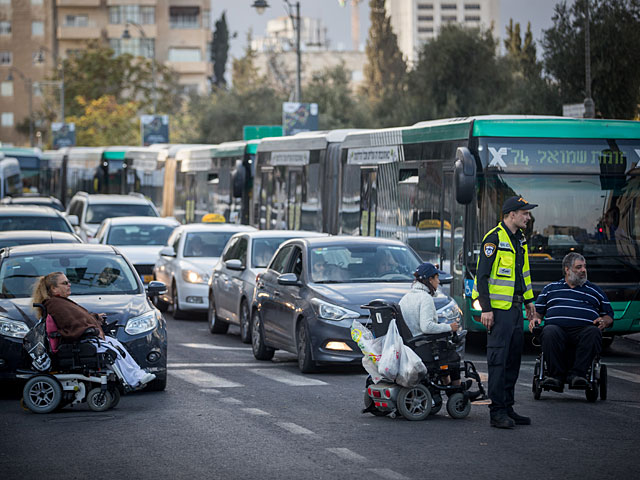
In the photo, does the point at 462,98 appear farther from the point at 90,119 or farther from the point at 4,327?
the point at 4,327

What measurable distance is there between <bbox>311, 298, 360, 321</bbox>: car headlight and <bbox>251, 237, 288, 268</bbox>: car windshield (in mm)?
4854

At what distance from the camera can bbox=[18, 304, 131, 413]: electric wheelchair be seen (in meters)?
11.4

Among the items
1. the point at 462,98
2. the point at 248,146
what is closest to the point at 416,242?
the point at 248,146

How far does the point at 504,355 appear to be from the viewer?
407 inches

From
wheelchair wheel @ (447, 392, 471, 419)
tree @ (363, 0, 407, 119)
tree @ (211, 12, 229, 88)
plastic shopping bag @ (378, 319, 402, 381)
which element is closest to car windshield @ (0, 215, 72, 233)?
plastic shopping bag @ (378, 319, 402, 381)

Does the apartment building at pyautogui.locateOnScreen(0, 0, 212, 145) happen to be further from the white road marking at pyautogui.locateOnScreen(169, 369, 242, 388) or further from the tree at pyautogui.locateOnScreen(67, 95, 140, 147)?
the white road marking at pyautogui.locateOnScreen(169, 369, 242, 388)

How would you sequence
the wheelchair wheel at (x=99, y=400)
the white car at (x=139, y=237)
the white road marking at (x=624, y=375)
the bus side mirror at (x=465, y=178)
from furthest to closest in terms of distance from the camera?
the white car at (x=139, y=237), the bus side mirror at (x=465, y=178), the white road marking at (x=624, y=375), the wheelchair wheel at (x=99, y=400)

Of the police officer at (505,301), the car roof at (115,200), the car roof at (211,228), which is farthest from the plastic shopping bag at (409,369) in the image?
the car roof at (115,200)

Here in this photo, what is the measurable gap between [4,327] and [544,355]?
506 centimetres

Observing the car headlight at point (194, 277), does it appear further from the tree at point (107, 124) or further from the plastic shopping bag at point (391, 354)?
the tree at point (107, 124)

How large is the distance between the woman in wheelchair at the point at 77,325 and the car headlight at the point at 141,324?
740mm

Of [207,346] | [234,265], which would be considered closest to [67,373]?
[207,346]

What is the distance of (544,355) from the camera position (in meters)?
12.2

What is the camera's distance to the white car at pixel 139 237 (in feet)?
82.9
